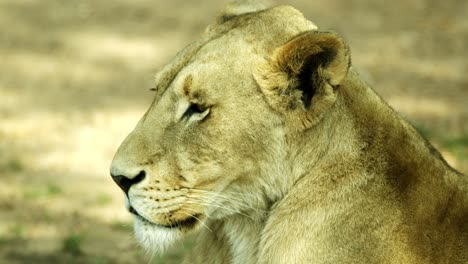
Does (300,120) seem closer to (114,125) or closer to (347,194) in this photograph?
(347,194)

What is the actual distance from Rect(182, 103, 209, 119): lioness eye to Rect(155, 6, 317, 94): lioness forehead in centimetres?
15

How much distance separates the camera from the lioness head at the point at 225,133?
13.5 feet

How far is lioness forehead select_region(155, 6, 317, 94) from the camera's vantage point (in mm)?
4180

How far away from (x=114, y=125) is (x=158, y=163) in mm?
4279

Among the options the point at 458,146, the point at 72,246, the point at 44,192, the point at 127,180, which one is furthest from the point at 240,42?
the point at 458,146

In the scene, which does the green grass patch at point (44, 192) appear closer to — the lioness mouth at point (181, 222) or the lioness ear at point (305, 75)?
the lioness mouth at point (181, 222)

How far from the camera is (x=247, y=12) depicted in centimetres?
468

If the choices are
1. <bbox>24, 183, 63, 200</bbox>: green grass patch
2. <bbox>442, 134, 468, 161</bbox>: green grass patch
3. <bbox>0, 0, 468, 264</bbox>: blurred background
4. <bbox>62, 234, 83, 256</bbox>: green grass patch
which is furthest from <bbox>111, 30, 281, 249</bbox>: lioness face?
<bbox>442, 134, 468, 161</bbox>: green grass patch

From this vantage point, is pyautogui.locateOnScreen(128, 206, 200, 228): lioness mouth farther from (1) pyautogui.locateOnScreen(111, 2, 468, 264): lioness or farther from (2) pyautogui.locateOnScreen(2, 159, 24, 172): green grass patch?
(2) pyautogui.locateOnScreen(2, 159, 24, 172): green grass patch

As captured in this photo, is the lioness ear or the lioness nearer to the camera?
the lioness ear

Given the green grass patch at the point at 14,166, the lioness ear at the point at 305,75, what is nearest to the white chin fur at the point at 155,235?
the lioness ear at the point at 305,75

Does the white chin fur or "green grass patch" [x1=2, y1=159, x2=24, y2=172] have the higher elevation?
"green grass patch" [x1=2, y1=159, x2=24, y2=172]

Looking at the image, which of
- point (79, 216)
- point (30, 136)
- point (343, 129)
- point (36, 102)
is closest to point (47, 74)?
Answer: point (36, 102)

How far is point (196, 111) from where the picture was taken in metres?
4.16
